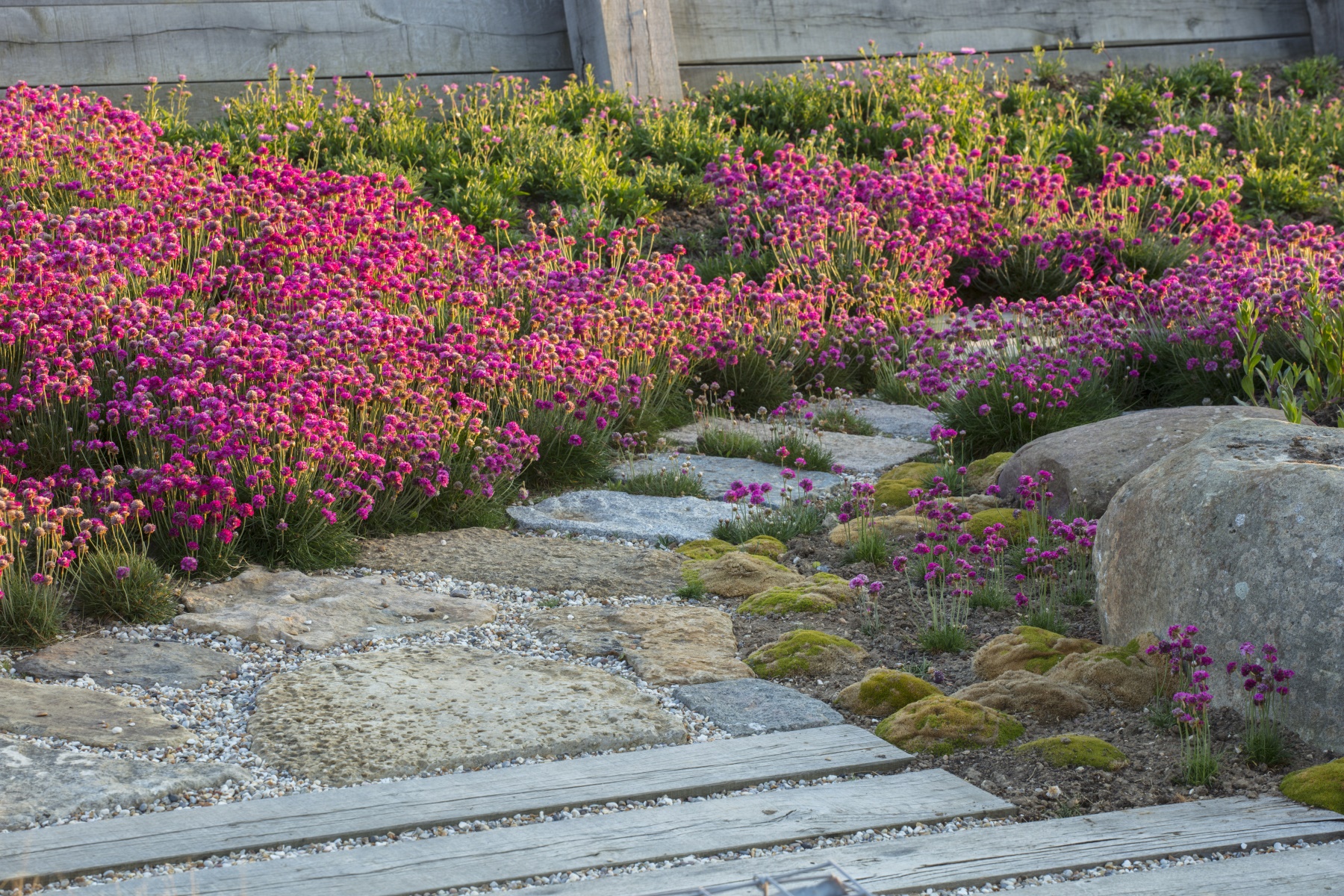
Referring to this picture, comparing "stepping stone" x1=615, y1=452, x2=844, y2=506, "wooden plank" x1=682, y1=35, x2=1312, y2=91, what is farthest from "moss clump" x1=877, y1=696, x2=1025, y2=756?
"wooden plank" x1=682, y1=35, x2=1312, y2=91

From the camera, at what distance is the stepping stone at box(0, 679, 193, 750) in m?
3.03

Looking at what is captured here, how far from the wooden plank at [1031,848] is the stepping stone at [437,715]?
0.70 metres

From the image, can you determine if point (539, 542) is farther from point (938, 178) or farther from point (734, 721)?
point (938, 178)

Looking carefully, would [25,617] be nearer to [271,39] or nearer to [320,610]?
[320,610]

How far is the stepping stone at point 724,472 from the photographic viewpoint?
548 cm

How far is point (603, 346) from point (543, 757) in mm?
3135

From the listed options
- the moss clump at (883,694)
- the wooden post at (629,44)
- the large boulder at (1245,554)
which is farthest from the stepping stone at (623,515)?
the wooden post at (629,44)

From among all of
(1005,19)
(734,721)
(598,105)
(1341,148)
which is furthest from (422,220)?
(1341,148)

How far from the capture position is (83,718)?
10.3ft

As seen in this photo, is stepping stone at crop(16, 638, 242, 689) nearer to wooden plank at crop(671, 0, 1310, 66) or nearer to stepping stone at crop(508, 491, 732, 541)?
stepping stone at crop(508, 491, 732, 541)

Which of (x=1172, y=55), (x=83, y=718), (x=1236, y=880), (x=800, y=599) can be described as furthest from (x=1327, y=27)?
(x=83, y=718)

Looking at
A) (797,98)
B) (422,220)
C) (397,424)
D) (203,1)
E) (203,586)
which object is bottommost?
(203,586)

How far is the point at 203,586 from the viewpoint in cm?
411

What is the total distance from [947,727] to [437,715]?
1244 mm
